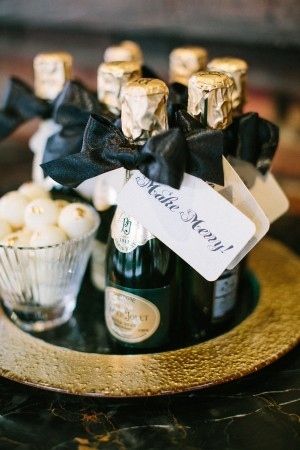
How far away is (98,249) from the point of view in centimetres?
72

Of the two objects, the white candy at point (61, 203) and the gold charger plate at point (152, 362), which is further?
the white candy at point (61, 203)

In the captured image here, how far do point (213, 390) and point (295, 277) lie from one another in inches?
8.6

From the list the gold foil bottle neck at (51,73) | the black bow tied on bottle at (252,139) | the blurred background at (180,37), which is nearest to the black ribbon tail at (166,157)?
the black bow tied on bottle at (252,139)

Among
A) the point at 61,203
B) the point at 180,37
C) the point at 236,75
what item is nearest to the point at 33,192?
the point at 61,203

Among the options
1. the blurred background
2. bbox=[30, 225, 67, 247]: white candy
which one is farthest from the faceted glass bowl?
the blurred background

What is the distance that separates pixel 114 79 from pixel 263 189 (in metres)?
0.19

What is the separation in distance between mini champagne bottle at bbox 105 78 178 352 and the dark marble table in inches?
2.7

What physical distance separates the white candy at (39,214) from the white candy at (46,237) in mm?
13

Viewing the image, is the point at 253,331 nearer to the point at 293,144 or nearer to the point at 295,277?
the point at 295,277

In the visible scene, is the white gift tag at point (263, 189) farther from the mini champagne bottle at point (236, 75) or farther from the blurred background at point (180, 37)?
the blurred background at point (180, 37)

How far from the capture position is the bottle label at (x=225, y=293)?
2.04 ft

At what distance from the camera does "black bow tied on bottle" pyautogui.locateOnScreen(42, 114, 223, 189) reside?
1.65 feet

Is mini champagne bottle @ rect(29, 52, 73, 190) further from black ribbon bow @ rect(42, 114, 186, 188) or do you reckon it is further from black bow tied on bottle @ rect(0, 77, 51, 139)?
black ribbon bow @ rect(42, 114, 186, 188)

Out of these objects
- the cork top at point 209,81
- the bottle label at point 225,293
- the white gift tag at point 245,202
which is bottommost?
the bottle label at point 225,293
